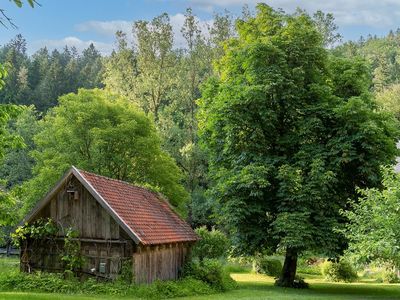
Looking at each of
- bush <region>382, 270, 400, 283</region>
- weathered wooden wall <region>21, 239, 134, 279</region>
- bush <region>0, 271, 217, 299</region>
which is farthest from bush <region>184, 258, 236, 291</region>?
bush <region>382, 270, 400, 283</region>

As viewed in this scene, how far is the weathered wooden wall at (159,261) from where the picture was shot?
78.5ft

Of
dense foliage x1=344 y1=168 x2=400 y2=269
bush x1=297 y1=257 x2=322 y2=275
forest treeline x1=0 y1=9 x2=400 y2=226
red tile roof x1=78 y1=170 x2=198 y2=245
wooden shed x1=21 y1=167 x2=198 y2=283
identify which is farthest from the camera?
forest treeline x1=0 y1=9 x2=400 y2=226

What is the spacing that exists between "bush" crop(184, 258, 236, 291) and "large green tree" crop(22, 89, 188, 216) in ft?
32.8

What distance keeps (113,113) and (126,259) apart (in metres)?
19.8

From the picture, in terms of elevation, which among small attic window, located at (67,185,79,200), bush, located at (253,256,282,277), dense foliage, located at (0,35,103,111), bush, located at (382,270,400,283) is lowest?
bush, located at (382,270,400,283)

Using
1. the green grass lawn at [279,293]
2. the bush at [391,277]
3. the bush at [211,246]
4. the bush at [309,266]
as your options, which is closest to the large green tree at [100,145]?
the bush at [211,246]

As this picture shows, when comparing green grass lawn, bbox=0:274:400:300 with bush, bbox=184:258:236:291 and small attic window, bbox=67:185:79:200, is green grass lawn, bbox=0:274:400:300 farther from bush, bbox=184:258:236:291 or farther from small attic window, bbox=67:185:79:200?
small attic window, bbox=67:185:79:200

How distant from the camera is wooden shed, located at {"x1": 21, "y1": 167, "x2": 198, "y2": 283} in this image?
2377 cm

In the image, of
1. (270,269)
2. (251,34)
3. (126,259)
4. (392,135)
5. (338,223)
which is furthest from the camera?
(270,269)

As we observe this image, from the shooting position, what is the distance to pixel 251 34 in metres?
33.9

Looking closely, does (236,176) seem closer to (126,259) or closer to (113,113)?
(126,259)

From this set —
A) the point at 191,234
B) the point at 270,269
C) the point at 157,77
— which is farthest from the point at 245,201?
the point at 157,77

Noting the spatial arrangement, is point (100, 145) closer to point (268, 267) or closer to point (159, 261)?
point (159, 261)

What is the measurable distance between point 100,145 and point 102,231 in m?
16.0
